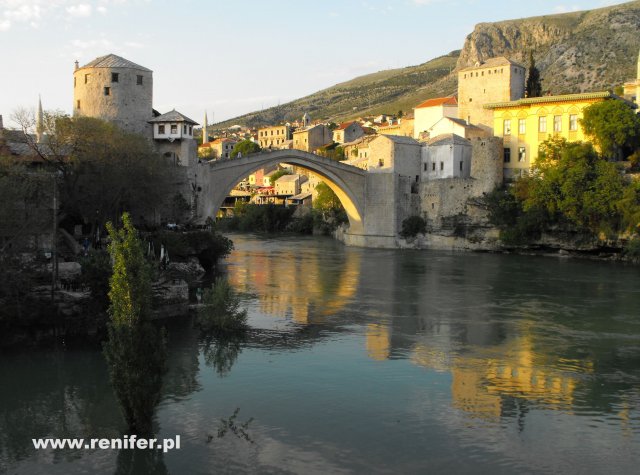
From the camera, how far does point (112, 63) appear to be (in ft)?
97.1

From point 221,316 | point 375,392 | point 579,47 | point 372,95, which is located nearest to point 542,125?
point 221,316

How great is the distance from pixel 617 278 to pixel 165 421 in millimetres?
20248

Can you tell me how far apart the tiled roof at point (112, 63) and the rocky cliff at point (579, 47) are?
37391 millimetres

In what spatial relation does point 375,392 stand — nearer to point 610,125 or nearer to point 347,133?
point 610,125

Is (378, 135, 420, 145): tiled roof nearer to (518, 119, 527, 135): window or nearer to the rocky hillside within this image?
(518, 119, 527, 135): window

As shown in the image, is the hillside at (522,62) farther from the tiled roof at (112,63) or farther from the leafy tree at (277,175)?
the tiled roof at (112,63)

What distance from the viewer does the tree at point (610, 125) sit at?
3297cm

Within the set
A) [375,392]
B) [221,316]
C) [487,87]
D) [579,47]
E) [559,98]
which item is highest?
[579,47]

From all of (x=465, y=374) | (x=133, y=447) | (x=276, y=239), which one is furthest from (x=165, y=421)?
(x=276, y=239)

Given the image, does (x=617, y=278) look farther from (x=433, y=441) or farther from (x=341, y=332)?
(x=433, y=441)

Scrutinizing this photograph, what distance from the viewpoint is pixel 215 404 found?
11.0 metres

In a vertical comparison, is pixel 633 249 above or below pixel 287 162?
below

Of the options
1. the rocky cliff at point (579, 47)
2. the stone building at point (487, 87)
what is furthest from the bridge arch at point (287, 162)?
the rocky cliff at point (579, 47)

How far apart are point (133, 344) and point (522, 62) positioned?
82964 millimetres
